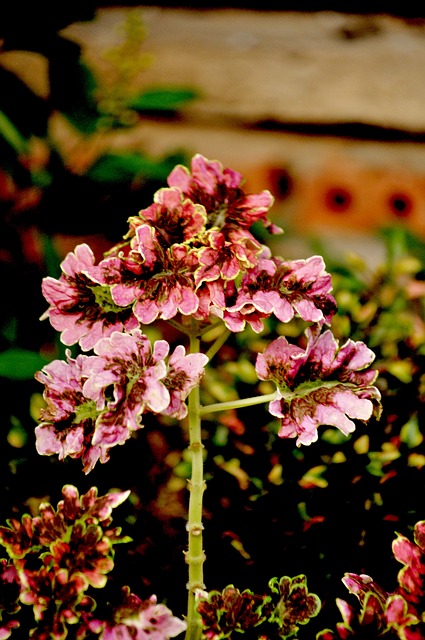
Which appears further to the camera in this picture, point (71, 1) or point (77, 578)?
point (71, 1)

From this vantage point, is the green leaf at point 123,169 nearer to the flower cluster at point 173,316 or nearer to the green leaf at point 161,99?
the green leaf at point 161,99

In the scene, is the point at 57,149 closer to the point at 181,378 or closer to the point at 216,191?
the point at 216,191

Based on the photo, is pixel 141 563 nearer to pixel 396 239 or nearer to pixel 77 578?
pixel 77 578

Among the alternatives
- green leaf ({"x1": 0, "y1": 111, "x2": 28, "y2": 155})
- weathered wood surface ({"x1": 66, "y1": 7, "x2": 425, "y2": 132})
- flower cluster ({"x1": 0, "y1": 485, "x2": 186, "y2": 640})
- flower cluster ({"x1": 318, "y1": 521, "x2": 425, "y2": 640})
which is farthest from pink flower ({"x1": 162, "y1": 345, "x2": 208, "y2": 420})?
weathered wood surface ({"x1": 66, "y1": 7, "x2": 425, "y2": 132})

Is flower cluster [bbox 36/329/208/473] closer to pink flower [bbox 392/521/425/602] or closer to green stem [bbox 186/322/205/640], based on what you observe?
green stem [bbox 186/322/205/640]

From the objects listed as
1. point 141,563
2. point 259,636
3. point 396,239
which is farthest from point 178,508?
point 396,239

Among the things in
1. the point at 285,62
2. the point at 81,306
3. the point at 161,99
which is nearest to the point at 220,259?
the point at 81,306

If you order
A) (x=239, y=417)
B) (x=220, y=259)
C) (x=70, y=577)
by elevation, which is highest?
(x=220, y=259)
